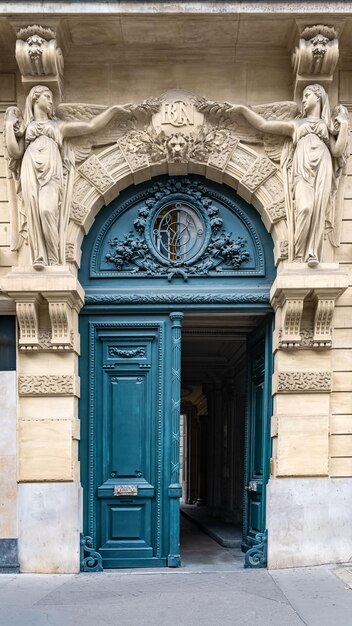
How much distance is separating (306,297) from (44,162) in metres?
3.47

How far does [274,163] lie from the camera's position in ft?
29.2

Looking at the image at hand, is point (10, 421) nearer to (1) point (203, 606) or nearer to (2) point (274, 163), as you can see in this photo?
(1) point (203, 606)

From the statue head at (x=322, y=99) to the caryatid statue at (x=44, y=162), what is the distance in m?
1.91

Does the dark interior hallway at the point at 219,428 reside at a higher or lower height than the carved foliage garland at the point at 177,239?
lower

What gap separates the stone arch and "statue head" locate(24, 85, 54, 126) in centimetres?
80

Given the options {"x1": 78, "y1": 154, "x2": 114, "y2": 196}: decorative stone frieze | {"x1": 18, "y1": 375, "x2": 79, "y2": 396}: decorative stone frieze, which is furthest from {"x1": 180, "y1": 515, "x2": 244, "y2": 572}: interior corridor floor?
{"x1": 78, "y1": 154, "x2": 114, "y2": 196}: decorative stone frieze

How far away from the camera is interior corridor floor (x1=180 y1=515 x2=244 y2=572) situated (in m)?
9.08

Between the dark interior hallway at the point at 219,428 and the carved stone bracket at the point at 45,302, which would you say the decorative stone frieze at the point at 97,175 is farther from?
the dark interior hallway at the point at 219,428

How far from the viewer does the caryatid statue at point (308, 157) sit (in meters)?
8.45

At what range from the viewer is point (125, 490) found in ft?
29.0

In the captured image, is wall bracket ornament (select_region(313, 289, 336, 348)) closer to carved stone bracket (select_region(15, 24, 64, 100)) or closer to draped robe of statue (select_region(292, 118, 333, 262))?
draped robe of statue (select_region(292, 118, 333, 262))

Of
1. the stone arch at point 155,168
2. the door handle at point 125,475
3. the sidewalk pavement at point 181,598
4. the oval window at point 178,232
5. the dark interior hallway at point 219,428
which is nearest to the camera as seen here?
the sidewalk pavement at point 181,598

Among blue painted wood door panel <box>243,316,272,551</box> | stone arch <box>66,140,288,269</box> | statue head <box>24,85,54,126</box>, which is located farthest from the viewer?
blue painted wood door panel <box>243,316,272,551</box>

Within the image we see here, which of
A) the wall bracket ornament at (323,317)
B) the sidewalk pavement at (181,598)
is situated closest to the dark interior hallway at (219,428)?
the wall bracket ornament at (323,317)
